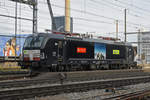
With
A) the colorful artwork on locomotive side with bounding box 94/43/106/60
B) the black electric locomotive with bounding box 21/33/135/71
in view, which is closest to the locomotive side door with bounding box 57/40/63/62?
the black electric locomotive with bounding box 21/33/135/71

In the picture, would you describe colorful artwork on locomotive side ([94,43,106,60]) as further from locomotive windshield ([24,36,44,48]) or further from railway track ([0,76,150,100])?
railway track ([0,76,150,100])

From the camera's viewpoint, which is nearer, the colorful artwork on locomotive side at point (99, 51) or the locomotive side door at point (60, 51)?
the locomotive side door at point (60, 51)

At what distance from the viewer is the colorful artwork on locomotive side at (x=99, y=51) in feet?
74.1

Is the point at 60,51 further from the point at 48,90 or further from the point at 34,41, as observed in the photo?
the point at 48,90

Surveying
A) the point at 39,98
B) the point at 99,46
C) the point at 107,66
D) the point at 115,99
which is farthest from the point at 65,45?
the point at 115,99

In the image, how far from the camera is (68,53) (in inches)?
768

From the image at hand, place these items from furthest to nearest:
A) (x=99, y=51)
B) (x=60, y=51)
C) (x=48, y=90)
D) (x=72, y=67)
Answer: (x=99, y=51) < (x=72, y=67) < (x=60, y=51) < (x=48, y=90)

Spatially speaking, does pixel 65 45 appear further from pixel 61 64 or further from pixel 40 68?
pixel 40 68

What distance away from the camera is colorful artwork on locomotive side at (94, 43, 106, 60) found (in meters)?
22.6

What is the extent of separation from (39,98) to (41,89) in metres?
1.29

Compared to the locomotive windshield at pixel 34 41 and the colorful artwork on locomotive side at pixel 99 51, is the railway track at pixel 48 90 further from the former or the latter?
the colorful artwork on locomotive side at pixel 99 51

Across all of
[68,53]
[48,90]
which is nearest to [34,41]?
[68,53]

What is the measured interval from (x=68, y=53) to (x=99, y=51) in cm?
457

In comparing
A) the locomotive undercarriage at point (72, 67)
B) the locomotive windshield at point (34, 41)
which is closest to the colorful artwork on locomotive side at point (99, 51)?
the locomotive undercarriage at point (72, 67)
